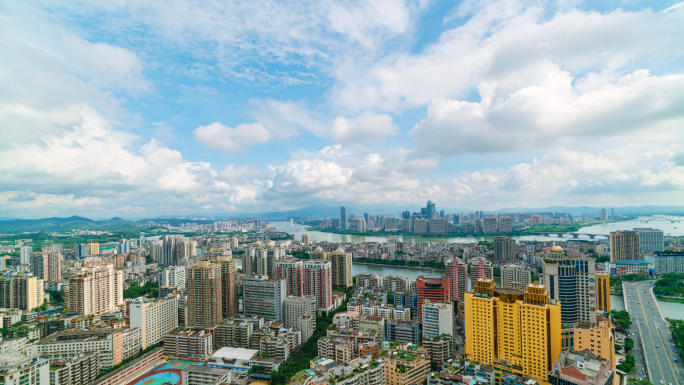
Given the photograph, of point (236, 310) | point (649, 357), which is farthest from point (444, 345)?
point (236, 310)

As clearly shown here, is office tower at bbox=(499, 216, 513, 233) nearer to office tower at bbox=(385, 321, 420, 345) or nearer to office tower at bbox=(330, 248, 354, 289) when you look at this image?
office tower at bbox=(330, 248, 354, 289)

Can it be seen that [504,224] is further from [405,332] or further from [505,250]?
[405,332]

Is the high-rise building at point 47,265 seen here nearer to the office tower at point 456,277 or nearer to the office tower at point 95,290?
the office tower at point 95,290

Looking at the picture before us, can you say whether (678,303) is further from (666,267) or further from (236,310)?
(236,310)

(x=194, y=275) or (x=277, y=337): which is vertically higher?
(x=194, y=275)

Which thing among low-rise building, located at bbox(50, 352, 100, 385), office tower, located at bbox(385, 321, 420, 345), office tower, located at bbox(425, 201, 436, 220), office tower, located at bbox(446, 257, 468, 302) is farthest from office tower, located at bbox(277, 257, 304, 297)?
office tower, located at bbox(425, 201, 436, 220)
